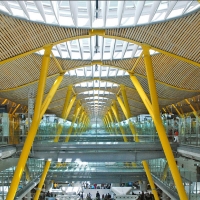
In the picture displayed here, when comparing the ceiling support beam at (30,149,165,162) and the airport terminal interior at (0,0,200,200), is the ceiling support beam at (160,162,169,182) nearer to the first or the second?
the airport terminal interior at (0,0,200,200)

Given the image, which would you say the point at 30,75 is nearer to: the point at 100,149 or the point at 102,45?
the point at 102,45

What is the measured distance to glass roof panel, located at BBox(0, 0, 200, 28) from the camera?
18.9 m

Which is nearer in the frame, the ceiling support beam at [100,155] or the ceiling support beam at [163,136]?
the ceiling support beam at [163,136]

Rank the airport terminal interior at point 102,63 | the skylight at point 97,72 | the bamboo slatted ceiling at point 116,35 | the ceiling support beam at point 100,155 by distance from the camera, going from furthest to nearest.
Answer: the skylight at point 97,72 → the ceiling support beam at point 100,155 → the bamboo slatted ceiling at point 116,35 → the airport terminal interior at point 102,63

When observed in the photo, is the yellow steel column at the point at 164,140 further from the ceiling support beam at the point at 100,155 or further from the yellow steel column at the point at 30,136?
the yellow steel column at the point at 30,136

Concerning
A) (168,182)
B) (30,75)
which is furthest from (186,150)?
(30,75)

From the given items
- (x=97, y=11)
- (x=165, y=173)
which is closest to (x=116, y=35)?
(x=97, y=11)

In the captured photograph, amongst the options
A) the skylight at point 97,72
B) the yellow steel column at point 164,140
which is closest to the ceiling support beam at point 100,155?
the yellow steel column at point 164,140

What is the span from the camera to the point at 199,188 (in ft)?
60.8

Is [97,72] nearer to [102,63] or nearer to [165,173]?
[102,63]

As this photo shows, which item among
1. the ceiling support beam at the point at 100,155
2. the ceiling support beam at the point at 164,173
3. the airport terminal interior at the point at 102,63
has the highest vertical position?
the airport terminal interior at the point at 102,63

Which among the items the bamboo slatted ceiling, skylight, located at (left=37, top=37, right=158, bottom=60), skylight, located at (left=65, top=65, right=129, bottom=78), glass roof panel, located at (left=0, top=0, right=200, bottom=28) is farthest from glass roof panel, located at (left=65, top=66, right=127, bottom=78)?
glass roof panel, located at (left=0, top=0, right=200, bottom=28)

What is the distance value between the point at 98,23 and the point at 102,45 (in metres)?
8.02

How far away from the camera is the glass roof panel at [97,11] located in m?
18.9
